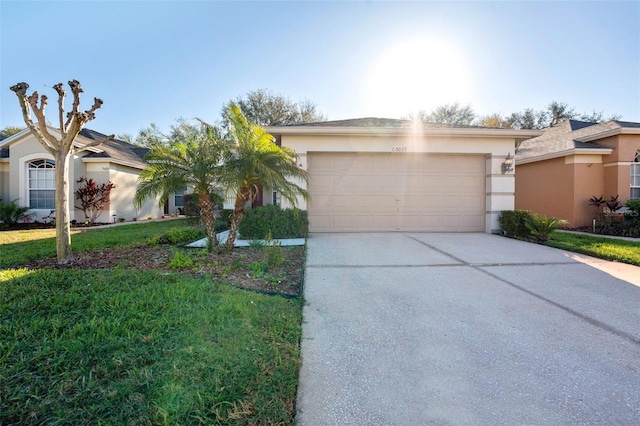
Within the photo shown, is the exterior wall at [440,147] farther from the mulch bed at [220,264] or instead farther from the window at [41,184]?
the window at [41,184]

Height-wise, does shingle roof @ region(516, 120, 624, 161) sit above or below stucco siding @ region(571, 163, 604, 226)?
above

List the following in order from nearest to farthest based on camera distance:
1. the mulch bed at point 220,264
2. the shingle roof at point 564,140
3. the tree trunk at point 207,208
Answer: the mulch bed at point 220,264 < the tree trunk at point 207,208 < the shingle roof at point 564,140

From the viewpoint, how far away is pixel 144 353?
2289mm

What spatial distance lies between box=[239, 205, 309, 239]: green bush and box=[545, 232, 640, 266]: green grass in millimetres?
6656

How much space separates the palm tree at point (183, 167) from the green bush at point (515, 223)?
8.32 m

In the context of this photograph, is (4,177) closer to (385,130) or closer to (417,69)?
(385,130)

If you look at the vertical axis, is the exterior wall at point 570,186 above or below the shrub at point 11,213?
above

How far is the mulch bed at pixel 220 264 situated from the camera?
14.0 feet

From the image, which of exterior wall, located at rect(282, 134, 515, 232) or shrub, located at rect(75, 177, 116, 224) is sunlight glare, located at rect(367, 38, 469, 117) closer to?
exterior wall, located at rect(282, 134, 515, 232)

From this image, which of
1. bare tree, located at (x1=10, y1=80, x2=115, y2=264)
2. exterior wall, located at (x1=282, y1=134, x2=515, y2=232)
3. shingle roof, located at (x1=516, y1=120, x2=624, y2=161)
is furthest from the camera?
shingle roof, located at (x1=516, y1=120, x2=624, y2=161)

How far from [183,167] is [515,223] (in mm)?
9030

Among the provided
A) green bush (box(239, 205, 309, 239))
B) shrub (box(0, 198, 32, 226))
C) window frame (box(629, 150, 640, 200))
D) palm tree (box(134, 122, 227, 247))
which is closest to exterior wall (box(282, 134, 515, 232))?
green bush (box(239, 205, 309, 239))

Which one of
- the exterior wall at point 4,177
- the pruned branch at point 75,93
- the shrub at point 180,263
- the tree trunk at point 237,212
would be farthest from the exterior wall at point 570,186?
the exterior wall at point 4,177

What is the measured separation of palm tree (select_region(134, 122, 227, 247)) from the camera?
534cm
